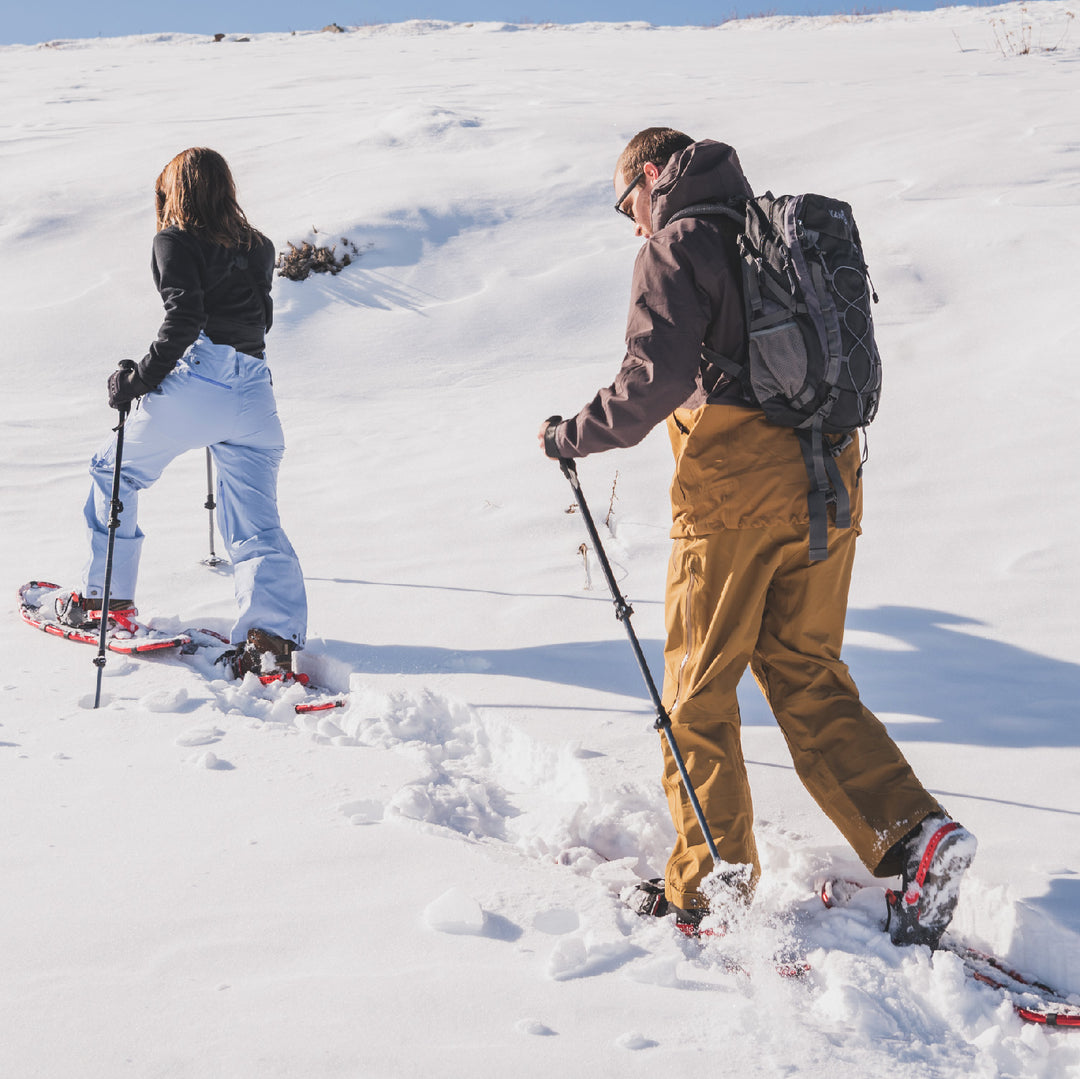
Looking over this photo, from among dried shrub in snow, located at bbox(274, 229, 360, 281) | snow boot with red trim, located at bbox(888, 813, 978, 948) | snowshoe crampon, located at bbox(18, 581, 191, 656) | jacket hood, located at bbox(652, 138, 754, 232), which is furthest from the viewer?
dried shrub in snow, located at bbox(274, 229, 360, 281)

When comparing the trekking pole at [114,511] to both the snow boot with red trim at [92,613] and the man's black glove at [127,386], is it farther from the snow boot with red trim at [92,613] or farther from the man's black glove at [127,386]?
the snow boot with red trim at [92,613]

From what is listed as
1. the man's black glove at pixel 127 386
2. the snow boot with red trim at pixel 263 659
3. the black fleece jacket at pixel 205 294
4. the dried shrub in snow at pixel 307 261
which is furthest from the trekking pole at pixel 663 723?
the dried shrub in snow at pixel 307 261

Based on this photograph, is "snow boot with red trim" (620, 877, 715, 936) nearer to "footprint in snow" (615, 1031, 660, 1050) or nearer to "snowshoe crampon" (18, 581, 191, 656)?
"footprint in snow" (615, 1031, 660, 1050)

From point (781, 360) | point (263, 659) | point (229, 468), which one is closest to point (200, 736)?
point (263, 659)

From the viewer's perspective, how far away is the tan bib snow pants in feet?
7.39

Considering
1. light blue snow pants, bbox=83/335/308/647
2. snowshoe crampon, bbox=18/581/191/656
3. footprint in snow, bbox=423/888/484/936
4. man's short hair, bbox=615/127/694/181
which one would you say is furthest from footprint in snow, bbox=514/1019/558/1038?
snowshoe crampon, bbox=18/581/191/656

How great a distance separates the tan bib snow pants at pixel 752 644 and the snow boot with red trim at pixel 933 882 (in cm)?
7

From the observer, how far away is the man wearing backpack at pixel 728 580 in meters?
2.15

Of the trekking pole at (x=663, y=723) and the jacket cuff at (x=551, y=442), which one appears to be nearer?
the trekking pole at (x=663, y=723)

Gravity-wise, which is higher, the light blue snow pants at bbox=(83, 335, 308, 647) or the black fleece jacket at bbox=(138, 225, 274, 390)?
the black fleece jacket at bbox=(138, 225, 274, 390)

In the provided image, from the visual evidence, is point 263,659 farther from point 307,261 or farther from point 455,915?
point 307,261

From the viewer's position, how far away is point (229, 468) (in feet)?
12.9

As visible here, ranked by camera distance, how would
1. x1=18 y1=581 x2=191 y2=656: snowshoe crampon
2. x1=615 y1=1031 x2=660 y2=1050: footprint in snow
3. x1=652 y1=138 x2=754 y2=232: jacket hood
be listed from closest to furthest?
x1=615 y1=1031 x2=660 y2=1050: footprint in snow
x1=652 y1=138 x2=754 y2=232: jacket hood
x1=18 y1=581 x2=191 y2=656: snowshoe crampon

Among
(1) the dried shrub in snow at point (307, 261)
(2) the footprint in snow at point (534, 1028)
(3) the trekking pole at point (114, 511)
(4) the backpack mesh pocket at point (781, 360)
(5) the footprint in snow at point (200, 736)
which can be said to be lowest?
(2) the footprint in snow at point (534, 1028)
